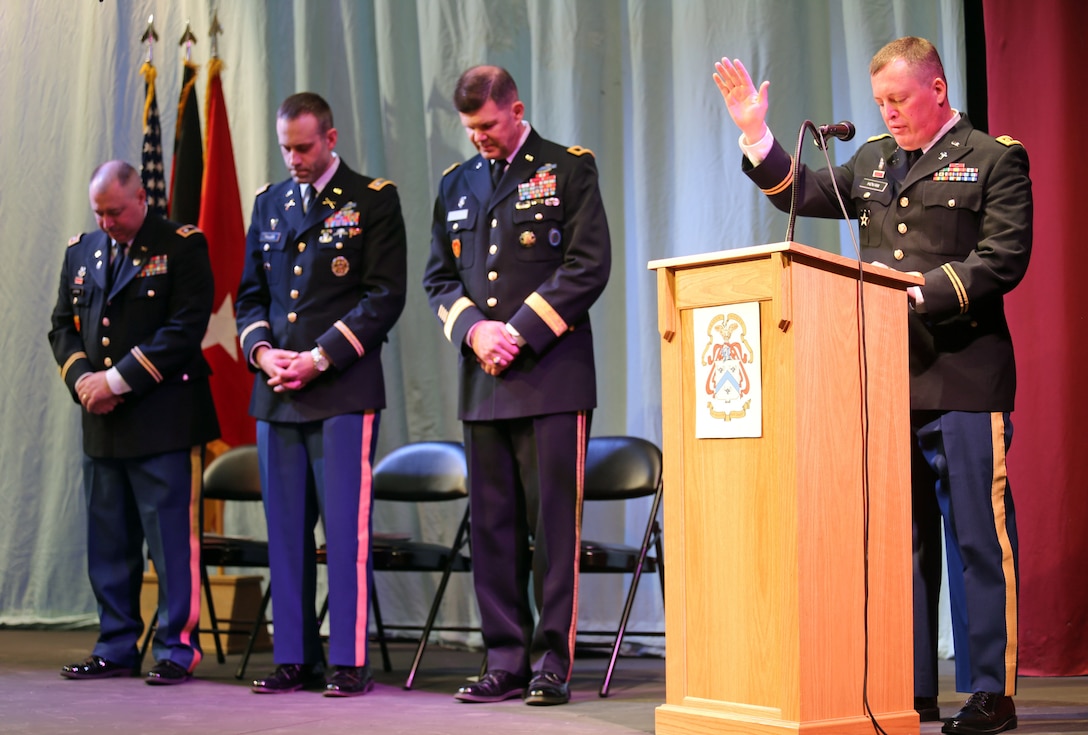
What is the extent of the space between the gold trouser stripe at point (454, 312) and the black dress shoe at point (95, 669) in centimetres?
163

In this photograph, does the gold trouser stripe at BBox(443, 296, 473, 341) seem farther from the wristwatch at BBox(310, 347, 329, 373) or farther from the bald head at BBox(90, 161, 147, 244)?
the bald head at BBox(90, 161, 147, 244)

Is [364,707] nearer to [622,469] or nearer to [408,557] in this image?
[408,557]

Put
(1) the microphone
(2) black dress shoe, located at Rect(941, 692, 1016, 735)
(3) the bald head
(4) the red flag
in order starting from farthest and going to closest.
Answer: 1. (4) the red flag
2. (3) the bald head
3. (2) black dress shoe, located at Rect(941, 692, 1016, 735)
4. (1) the microphone

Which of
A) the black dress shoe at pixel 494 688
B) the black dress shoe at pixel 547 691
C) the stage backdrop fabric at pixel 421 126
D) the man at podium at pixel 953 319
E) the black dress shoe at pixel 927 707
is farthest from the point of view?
the stage backdrop fabric at pixel 421 126

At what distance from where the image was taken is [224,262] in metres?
5.71

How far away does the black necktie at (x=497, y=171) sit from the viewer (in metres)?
3.90

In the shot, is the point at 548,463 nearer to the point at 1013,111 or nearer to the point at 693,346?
the point at 693,346

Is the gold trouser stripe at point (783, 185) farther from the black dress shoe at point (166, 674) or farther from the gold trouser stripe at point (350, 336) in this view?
the black dress shoe at point (166, 674)

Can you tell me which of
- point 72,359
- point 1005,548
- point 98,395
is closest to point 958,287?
point 1005,548

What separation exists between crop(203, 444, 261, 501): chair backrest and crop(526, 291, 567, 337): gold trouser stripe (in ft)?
6.05

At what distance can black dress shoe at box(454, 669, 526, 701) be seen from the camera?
142 inches

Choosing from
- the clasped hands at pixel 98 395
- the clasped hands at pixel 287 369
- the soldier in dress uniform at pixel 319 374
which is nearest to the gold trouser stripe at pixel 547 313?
the soldier in dress uniform at pixel 319 374

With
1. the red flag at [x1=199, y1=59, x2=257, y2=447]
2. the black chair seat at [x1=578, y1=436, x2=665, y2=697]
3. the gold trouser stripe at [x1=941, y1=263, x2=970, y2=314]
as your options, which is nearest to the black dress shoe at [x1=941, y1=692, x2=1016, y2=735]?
the gold trouser stripe at [x1=941, y1=263, x2=970, y2=314]

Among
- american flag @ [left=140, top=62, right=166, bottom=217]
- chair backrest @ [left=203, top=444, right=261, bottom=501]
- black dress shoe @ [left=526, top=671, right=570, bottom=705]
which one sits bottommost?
black dress shoe @ [left=526, top=671, right=570, bottom=705]
